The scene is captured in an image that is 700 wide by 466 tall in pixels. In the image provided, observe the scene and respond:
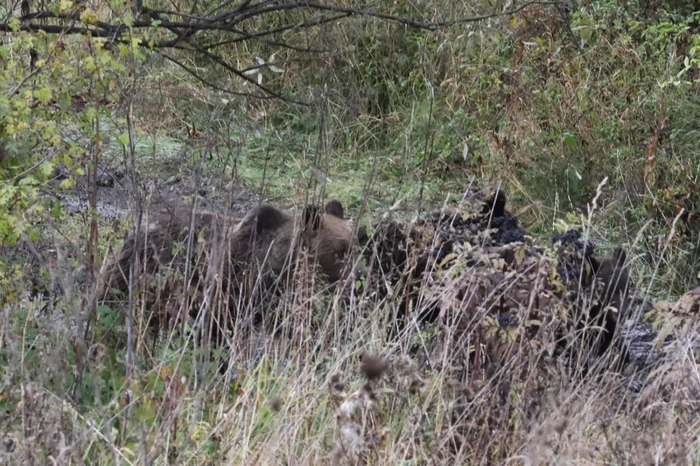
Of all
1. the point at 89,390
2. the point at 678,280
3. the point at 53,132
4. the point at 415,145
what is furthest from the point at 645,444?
the point at 415,145

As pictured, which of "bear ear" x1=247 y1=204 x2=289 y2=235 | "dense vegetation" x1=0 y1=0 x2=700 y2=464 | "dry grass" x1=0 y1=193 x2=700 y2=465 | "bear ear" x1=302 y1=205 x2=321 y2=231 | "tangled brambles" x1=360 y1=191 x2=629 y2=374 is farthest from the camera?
"bear ear" x1=247 y1=204 x2=289 y2=235

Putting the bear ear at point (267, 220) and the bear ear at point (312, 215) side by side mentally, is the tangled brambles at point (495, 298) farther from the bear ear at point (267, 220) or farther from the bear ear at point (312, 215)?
the bear ear at point (267, 220)

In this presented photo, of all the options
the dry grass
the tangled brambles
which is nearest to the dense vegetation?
the dry grass

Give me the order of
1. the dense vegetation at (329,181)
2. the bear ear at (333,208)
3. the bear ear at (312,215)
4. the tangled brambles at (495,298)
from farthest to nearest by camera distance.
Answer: the bear ear at (333,208)
the bear ear at (312,215)
the tangled brambles at (495,298)
the dense vegetation at (329,181)

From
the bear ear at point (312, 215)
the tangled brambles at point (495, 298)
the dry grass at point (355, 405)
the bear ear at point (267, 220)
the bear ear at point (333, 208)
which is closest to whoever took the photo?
the dry grass at point (355, 405)

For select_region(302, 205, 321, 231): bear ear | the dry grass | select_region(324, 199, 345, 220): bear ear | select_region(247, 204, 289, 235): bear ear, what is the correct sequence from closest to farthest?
the dry grass < select_region(302, 205, 321, 231): bear ear < select_region(247, 204, 289, 235): bear ear < select_region(324, 199, 345, 220): bear ear

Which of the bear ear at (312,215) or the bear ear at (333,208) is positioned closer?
the bear ear at (312,215)

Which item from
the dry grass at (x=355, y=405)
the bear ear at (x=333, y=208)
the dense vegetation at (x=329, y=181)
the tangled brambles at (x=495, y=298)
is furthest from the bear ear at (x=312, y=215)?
the bear ear at (x=333, y=208)

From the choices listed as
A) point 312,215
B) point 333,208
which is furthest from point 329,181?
point 312,215

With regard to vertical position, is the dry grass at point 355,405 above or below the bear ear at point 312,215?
below

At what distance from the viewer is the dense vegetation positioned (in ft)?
11.6

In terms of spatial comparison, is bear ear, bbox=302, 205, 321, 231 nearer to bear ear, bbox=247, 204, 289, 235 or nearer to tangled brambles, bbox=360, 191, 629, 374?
tangled brambles, bbox=360, 191, 629, 374

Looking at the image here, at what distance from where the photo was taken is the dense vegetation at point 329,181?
3.52m

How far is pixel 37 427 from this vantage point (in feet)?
10.3
